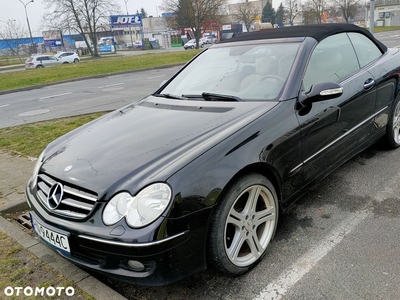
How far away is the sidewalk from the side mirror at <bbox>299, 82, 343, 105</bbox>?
6.49 feet

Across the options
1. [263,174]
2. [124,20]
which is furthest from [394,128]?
[124,20]

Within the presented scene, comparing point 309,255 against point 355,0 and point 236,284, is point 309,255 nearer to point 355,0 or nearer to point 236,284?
point 236,284

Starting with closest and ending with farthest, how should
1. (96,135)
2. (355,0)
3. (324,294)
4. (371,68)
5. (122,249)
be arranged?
(122,249) → (324,294) → (96,135) → (371,68) → (355,0)

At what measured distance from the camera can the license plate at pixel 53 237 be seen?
222 cm

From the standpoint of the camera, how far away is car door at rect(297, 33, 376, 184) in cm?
293

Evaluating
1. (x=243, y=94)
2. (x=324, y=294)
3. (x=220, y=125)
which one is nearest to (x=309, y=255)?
(x=324, y=294)

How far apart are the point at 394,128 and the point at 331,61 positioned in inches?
59.8

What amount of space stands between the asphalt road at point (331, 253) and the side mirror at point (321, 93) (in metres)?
1.04

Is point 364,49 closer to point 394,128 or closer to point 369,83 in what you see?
point 369,83

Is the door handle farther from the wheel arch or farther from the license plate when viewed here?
the license plate

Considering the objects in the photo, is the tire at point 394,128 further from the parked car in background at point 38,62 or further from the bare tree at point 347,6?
the bare tree at point 347,6

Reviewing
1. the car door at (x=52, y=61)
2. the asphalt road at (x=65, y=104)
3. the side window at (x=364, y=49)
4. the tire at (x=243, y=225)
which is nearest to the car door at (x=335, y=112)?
the side window at (x=364, y=49)

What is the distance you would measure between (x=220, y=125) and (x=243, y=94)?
0.63m

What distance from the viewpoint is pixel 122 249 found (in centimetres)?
200
